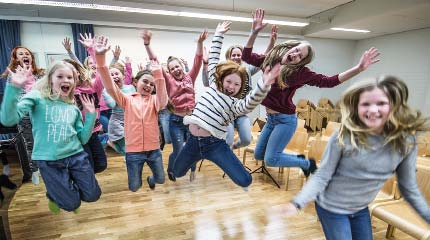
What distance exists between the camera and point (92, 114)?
7.19 feet

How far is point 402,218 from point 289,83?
1.42 m

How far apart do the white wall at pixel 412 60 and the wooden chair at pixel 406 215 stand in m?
5.79

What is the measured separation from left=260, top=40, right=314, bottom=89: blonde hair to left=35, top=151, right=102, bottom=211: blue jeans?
1.84 metres

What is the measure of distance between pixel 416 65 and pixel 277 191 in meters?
6.59

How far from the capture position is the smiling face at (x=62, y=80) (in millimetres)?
2027

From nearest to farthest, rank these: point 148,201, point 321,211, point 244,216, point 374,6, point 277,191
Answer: point 321,211
point 244,216
point 148,201
point 277,191
point 374,6

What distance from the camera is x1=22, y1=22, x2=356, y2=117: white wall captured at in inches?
252

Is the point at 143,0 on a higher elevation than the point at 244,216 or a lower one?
higher

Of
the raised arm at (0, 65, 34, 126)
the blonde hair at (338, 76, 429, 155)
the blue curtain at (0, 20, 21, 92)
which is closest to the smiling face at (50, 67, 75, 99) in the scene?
the raised arm at (0, 65, 34, 126)

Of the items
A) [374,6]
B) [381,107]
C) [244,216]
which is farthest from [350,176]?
[374,6]

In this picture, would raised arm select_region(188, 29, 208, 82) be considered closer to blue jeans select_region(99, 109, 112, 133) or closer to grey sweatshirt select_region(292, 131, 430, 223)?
grey sweatshirt select_region(292, 131, 430, 223)

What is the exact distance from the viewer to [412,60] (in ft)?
24.0

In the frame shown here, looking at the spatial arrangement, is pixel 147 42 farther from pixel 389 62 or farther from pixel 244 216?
pixel 389 62

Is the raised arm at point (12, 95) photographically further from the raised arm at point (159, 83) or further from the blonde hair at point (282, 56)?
the blonde hair at point (282, 56)
